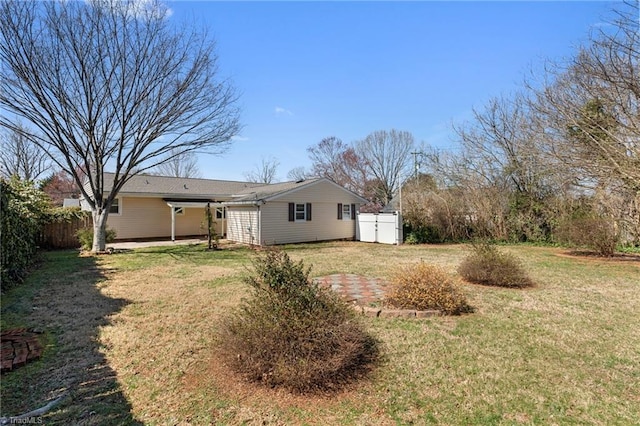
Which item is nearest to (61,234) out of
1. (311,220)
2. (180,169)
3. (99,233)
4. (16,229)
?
(99,233)

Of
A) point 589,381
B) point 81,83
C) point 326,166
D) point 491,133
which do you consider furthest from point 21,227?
point 326,166

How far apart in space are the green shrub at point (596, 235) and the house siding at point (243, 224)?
1300cm

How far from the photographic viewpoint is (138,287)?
7.22m

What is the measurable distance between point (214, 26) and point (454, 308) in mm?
13314

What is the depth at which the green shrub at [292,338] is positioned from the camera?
3039mm

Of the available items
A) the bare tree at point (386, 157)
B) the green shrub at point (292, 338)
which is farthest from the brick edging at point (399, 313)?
the bare tree at point (386, 157)

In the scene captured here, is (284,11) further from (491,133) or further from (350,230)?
(491,133)

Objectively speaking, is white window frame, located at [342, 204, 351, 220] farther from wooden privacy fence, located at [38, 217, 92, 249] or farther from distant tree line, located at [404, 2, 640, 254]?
wooden privacy fence, located at [38, 217, 92, 249]

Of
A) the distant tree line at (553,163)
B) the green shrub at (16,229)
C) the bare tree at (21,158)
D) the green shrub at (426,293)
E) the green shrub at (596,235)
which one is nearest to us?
the green shrub at (426,293)

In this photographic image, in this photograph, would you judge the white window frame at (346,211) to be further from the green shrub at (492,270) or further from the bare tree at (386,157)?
the bare tree at (386,157)

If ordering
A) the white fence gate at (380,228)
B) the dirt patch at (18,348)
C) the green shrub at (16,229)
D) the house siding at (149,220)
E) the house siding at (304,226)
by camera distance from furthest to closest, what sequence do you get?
the house siding at (149,220) < the white fence gate at (380,228) < the house siding at (304,226) < the green shrub at (16,229) < the dirt patch at (18,348)

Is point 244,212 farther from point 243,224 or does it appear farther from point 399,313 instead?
point 399,313

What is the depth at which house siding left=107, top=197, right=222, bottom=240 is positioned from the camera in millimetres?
17484

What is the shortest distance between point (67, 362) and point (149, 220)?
16459 mm
